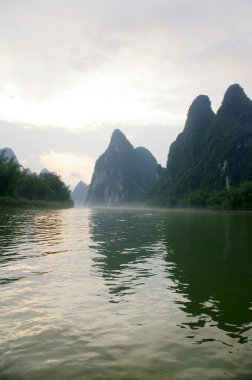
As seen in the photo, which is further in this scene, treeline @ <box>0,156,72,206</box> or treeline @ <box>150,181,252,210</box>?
treeline @ <box>150,181,252,210</box>

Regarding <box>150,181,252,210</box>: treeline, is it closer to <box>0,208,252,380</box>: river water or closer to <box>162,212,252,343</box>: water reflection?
<box>162,212,252,343</box>: water reflection

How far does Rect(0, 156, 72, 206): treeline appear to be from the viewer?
236 ft

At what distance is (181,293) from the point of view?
32.9 feet

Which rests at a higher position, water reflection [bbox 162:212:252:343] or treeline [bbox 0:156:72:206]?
treeline [bbox 0:156:72:206]

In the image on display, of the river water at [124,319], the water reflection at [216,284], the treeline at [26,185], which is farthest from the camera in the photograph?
the treeline at [26,185]

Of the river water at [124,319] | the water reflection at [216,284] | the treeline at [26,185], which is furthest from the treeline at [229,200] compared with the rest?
the river water at [124,319]

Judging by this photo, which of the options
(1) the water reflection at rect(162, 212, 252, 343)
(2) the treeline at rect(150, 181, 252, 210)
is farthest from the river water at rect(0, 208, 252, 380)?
(2) the treeline at rect(150, 181, 252, 210)

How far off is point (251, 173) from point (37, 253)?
509 ft

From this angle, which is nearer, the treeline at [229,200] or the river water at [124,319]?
the river water at [124,319]

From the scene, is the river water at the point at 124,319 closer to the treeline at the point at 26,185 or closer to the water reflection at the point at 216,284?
the water reflection at the point at 216,284

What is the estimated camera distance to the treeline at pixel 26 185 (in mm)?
72000

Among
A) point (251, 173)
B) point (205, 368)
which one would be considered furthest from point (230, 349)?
point (251, 173)

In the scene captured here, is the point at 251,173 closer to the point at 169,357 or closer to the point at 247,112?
the point at 247,112

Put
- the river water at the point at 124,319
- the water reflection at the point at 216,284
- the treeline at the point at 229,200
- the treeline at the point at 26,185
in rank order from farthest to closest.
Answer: the treeline at the point at 229,200 < the treeline at the point at 26,185 < the water reflection at the point at 216,284 < the river water at the point at 124,319
